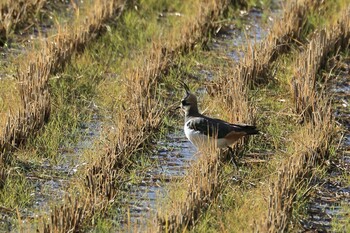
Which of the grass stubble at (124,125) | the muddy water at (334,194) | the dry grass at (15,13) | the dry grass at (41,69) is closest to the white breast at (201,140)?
the grass stubble at (124,125)

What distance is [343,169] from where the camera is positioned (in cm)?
834

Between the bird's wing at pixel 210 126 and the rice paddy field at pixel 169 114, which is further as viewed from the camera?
the bird's wing at pixel 210 126

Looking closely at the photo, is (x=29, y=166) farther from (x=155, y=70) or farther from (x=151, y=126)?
(x=155, y=70)

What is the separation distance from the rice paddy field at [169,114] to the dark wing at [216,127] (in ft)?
0.98

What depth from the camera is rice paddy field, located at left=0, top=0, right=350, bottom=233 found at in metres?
7.21

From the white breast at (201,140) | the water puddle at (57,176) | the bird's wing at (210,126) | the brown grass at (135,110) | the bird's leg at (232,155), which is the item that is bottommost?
the water puddle at (57,176)

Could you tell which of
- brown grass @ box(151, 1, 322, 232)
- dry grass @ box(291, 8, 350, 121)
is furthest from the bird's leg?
dry grass @ box(291, 8, 350, 121)

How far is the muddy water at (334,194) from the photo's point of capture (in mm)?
7242

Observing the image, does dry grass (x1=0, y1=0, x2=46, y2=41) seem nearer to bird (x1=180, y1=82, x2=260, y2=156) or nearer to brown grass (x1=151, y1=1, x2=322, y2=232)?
brown grass (x1=151, y1=1, x2=322, y2=232)

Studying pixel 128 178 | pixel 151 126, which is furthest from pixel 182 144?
pixel 128 178

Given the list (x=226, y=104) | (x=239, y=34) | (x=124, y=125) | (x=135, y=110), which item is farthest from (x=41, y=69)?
(x=239, y=34)

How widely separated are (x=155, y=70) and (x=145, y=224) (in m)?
3.34

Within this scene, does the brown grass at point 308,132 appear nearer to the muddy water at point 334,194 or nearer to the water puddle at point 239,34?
the muddy water at point 334,194

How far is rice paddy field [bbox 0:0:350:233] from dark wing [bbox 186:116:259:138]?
0.30m
